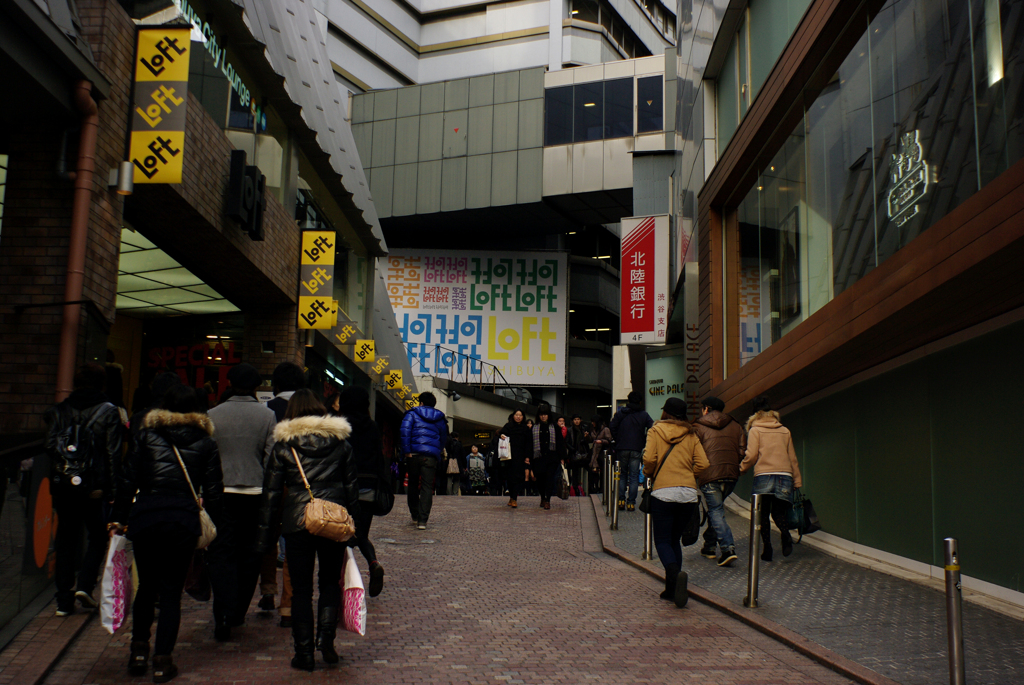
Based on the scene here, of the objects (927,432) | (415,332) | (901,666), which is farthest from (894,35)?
(415,332)

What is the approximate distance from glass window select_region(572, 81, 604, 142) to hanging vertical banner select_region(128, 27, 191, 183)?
91.8 feet

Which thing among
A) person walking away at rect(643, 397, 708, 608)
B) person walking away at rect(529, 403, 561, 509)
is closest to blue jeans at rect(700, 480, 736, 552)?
person walking away at rect(643, 397, 708, 608)

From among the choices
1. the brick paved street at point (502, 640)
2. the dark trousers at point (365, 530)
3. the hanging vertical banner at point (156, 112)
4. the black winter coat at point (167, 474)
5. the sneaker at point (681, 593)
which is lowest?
the brick paved street at point (502, 640)

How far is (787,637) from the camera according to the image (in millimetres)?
6109

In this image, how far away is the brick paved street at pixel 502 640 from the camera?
5191 millimetres

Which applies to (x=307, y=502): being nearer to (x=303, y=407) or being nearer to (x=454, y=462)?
(x=303, y=407)

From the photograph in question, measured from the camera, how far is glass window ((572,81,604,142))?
36250mm

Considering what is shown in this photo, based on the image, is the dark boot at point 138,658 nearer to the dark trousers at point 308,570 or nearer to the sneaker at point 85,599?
the dark trousers at point 308,570

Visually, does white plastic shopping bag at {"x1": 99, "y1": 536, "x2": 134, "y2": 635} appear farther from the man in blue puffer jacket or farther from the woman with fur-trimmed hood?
the man in blue puffer jacket

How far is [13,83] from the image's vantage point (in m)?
7.56

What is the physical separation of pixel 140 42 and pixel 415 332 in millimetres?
29922

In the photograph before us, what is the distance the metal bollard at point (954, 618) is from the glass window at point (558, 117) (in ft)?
109

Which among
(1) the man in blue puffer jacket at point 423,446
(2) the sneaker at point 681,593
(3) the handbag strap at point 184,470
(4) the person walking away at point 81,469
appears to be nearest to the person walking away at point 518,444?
(1) the man in blue puffer jacket at point 423,446

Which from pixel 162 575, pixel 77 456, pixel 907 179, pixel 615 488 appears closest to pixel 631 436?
pixel 615 488
